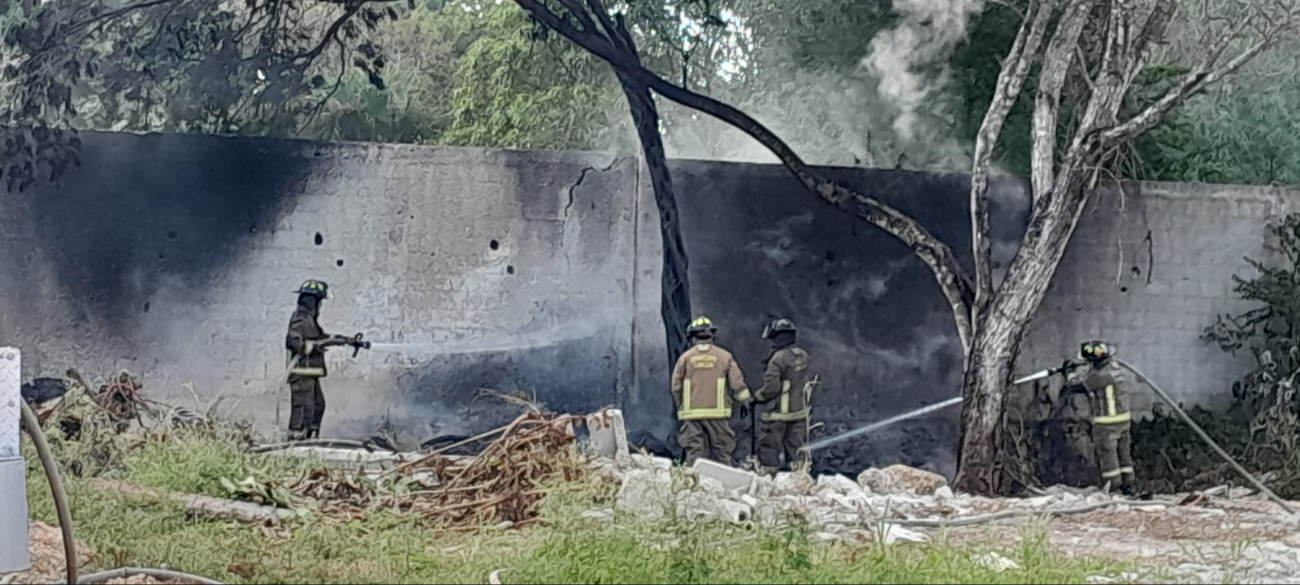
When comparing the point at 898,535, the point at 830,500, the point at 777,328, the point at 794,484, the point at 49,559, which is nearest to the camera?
the point at 49,559

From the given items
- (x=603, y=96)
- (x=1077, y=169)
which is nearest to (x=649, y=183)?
(x=603, y=96)

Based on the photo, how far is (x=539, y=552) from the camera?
590 centimetres

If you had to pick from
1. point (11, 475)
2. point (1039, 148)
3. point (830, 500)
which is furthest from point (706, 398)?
point (11, 475)

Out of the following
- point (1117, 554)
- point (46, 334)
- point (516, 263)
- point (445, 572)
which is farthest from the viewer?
point (516, 263)

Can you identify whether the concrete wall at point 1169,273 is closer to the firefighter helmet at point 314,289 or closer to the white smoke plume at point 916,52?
the white smoke plume at point 916,52

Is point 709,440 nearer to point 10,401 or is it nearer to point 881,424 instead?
point 881,424

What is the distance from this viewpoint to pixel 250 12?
10398 millimetres

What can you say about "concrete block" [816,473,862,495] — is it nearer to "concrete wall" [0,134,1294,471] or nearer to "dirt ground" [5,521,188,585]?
"concrete wall" [0,134,1294,471]

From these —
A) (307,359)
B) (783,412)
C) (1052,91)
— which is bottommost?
(783,412)

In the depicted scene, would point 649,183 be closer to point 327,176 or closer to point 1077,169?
point 327,176

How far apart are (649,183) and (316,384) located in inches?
108

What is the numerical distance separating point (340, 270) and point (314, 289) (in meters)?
0.25

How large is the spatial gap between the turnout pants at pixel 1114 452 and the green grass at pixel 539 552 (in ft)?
10.9

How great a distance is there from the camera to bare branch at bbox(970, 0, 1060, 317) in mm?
9492
